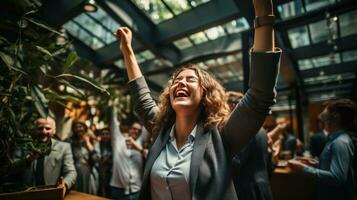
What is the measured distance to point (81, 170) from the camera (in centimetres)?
328

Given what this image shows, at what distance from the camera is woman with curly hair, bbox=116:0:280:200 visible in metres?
A: 0.86

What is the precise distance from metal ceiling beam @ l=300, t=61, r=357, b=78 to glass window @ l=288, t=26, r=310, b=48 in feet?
6.01

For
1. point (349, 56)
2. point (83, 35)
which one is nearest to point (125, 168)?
point (83, 35)

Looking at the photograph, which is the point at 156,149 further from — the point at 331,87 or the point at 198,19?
the point at 331,87

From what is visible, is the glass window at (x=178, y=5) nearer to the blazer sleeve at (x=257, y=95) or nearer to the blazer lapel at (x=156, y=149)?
the blazer lapel at (x=156, y=149)

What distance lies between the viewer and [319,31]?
5.71 metres

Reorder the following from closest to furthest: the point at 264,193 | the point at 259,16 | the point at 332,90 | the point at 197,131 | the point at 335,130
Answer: the point at 259,16, the point at 197,131, the point at 264,193, the point at 335,130, the point at 332,90

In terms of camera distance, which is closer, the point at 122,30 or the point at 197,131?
the point at 197,131

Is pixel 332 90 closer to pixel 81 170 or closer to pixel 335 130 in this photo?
pixel 335 130

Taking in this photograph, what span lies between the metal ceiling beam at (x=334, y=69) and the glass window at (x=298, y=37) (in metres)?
1.83

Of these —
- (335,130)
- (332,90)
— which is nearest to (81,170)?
(335,130)

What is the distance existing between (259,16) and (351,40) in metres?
6.18

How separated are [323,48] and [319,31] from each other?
2.04ft

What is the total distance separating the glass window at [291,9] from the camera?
3.96 metres
